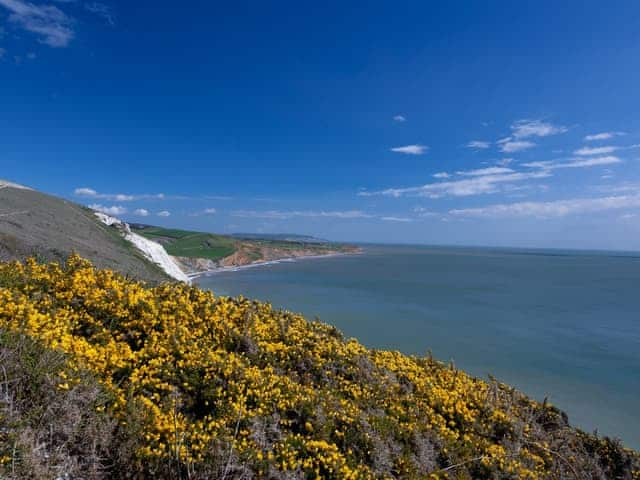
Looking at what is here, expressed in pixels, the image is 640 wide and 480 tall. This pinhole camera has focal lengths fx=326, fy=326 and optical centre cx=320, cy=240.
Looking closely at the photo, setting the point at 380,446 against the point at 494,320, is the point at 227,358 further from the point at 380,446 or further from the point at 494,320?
the point at 494,320

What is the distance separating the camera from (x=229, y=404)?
508 centimetres

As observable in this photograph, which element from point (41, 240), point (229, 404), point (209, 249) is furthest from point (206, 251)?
point (229, 404)

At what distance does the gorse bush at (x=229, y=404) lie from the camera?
401cm

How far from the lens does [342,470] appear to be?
444 cm

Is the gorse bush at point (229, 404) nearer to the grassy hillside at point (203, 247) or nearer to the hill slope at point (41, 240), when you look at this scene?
the hill slope at point (41, 240)

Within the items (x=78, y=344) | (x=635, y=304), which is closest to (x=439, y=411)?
(x=78, y=344)

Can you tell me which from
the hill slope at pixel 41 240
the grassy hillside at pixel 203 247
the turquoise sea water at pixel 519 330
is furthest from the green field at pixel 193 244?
the hill slope at pixel 41 240

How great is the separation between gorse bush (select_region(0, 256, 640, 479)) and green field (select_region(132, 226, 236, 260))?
320 feet

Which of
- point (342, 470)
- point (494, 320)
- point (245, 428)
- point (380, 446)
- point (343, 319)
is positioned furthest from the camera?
point (494, 320)

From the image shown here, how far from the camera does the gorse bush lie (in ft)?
13.1

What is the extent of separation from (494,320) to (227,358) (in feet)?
138

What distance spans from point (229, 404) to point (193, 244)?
120644 mm

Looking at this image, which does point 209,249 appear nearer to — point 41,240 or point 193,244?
point 193,244

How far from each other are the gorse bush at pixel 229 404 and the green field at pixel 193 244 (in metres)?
97.4
